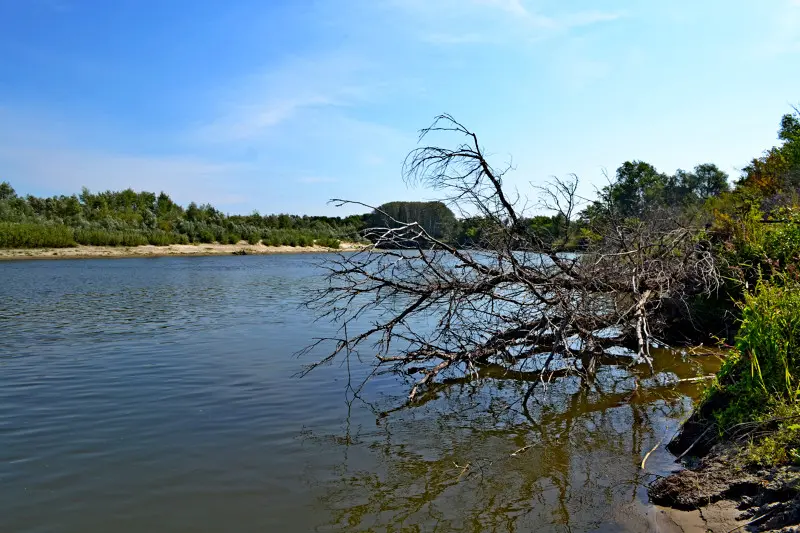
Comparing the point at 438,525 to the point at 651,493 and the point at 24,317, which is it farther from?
the point at 24,317

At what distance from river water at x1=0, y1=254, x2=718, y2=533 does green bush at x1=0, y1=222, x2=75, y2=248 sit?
36874 mm

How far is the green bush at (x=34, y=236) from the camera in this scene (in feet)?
135

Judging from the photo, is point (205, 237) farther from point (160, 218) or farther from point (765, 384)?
point (765, 384)

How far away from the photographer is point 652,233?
9.88 metres

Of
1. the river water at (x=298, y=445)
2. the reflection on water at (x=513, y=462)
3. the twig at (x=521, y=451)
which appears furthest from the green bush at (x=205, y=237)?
the twig at (x=521, y=451)

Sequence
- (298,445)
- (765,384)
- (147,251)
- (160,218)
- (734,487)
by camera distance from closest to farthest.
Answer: (734,487)
(765,384)
(298,445)
(147,251)
(160,218)

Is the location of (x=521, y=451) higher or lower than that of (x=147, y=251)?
lower

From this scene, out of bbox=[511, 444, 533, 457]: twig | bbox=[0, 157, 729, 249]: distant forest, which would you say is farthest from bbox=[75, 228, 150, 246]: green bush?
bbox=[511, 444, 533, 457]: twig

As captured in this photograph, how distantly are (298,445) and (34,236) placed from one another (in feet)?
149

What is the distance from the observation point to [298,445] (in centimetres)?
613

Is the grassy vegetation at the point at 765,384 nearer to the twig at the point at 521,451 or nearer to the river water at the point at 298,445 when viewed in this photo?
the river water at the point at 298,445

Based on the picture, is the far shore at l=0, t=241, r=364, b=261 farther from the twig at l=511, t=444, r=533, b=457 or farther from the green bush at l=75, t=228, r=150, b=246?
the twig at l=511, t=444, r=533, b=457

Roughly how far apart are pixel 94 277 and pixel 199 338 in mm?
17290

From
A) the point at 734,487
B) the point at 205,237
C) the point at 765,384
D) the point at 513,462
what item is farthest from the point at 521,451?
the point at 205,237
